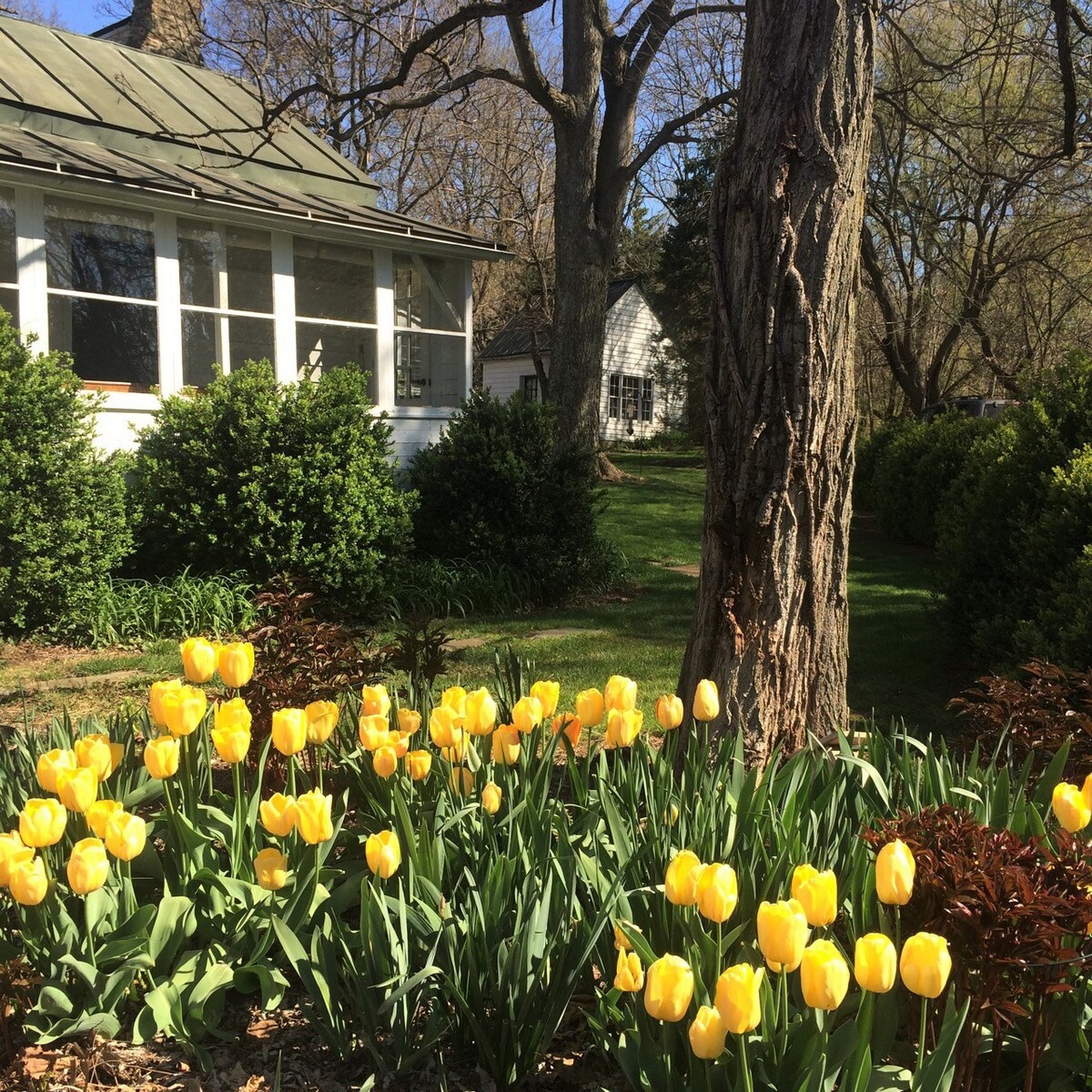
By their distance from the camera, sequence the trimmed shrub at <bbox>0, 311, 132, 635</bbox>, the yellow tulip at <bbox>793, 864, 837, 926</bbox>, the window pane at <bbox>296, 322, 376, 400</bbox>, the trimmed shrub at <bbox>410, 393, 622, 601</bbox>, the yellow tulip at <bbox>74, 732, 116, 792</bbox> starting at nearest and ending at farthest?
the yellow tulip at <bbox>793, 864, 837, 926</bbox> → the yellow tulip at <bbox>74, 732, 116, 792</bbox> → the trimmed shrub at <bbox>0, 311, 132, 635</bbox> → the trimmed shrub at <bbox>410, 393, 622, 601</bbox> → the window pane at <bbox>296, 322, 376, 400</bbox>

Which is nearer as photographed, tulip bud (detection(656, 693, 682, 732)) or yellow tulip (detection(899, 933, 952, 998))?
yellow tulip (detection(899, 933, 952, 998))

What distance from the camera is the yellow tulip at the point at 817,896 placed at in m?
1.60

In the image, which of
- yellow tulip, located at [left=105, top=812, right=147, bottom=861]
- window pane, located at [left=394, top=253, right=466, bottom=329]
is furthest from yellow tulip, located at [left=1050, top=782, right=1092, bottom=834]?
window pane, located at [left=394, top=253, right=466, bottom=329]

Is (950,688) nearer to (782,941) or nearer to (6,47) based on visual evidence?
(782,941)

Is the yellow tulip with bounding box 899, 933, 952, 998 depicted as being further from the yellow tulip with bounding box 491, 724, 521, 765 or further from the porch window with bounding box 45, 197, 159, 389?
the porch window with bounding box 45, 197, 159, 389

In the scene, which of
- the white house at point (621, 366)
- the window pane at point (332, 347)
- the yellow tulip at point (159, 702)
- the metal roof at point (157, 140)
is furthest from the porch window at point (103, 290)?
Answer: the white house at point (621, 366)

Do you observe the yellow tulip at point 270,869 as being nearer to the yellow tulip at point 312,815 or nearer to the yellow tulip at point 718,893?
the yellow tulip at point 312,815

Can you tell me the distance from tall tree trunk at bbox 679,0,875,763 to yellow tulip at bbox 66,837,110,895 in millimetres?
2096

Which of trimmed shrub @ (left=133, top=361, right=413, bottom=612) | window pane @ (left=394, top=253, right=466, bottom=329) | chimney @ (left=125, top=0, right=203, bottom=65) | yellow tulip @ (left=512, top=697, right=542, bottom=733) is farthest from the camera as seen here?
chimney @ (left=125, top=0, right=203, bottom=65)

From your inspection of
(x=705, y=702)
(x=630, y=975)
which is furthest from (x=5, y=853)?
(x=705, y=702)

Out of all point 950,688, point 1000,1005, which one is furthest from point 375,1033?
point 950,688

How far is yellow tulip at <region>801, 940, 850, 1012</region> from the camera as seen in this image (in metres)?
1.44

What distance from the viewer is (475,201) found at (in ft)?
90.8

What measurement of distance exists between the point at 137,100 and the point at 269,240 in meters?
2.79
